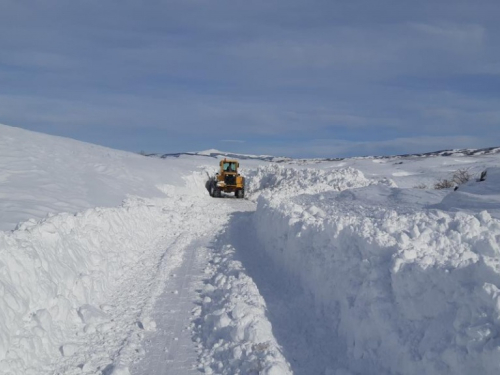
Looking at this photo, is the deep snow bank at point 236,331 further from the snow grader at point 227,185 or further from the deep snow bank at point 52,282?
the snow grader at point 227,185

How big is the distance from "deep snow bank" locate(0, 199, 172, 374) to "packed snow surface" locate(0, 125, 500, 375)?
0.08 feet

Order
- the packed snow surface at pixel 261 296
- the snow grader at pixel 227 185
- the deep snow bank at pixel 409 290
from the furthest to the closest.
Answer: the snow grader at pixel 227 185 < the packed snow surface at pixel 261 296 < the deep snow bank at pixel 409 290

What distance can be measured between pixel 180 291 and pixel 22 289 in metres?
3.17

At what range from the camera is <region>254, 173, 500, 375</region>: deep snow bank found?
482cm

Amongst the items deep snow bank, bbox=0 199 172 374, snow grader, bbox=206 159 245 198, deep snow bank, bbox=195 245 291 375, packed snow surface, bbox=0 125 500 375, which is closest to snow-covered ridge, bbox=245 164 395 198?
snow grader, bbox=206 159 245 198

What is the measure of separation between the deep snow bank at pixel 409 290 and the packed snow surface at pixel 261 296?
0.02m

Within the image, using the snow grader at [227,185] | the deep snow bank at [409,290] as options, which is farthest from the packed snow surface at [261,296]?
the snow grader at [227,185]

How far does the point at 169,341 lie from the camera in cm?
676

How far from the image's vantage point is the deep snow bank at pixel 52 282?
18.9ft

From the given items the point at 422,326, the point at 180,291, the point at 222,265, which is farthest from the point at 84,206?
the point at 422,326

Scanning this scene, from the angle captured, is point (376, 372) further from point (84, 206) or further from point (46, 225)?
point (84, 206)

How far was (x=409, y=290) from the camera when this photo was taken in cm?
580

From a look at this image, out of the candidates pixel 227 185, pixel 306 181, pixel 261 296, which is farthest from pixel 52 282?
pixel 227 185

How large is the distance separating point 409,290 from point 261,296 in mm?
3131
